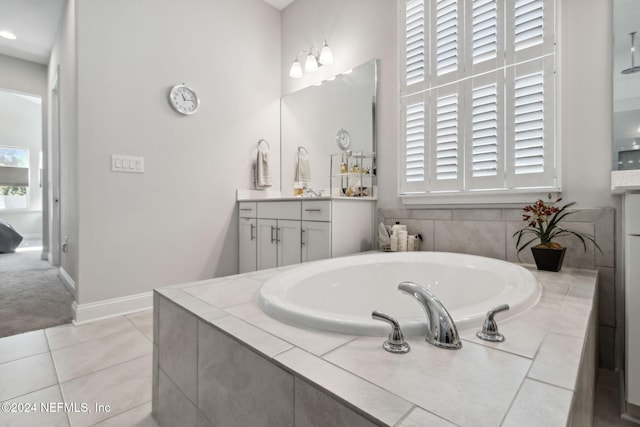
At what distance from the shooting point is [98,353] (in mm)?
1691

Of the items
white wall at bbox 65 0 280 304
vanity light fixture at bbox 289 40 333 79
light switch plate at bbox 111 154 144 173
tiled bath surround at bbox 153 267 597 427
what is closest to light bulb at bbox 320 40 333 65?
vanity light fixture at bbox 289 40 333 79

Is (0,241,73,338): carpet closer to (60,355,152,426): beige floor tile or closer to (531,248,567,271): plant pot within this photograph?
(60,355,152,426): beige floor tile

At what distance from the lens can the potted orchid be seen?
1.53 m

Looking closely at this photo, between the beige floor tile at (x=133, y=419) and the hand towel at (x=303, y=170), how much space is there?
2137mm

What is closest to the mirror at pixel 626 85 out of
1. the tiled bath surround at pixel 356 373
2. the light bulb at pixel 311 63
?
the tiled bath surround at pixel 356 373

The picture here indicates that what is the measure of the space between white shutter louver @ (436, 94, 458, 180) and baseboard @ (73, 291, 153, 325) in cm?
232

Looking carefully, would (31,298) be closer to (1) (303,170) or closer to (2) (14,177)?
(1) (303,170)

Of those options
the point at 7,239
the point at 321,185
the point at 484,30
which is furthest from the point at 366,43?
the point at 7,239

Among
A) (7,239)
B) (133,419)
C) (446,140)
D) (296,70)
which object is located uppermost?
(296,70)

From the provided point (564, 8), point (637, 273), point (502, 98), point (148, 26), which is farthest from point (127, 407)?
point (564, 8)

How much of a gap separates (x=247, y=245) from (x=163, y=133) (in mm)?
1154

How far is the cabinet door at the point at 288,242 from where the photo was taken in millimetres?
2369

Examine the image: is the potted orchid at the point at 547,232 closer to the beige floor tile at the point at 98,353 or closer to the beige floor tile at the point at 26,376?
the beige floor tile at the point at 98,353

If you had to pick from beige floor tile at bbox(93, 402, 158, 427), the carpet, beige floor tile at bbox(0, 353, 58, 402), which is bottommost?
beige floor tile at bbox(93, 402, 158, 427)
